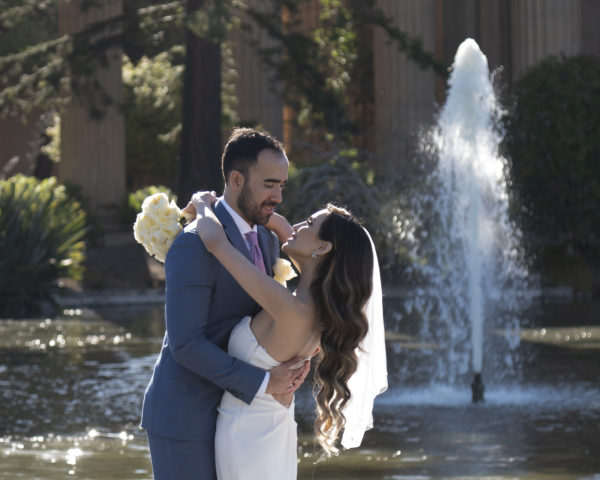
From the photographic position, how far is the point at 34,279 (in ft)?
56.0

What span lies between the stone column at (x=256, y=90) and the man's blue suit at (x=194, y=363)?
71.1 ft

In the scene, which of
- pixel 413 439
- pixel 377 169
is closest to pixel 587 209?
pixel 377 169

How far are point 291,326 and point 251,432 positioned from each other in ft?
1.16

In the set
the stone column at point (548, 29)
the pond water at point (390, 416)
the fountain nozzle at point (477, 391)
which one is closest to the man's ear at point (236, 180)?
the pond water at point (390, 416)

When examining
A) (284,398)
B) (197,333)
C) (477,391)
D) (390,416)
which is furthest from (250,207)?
(477,391)

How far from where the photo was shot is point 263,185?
156 inches

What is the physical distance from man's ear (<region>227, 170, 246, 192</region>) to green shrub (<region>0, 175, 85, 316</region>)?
1330 centimetres

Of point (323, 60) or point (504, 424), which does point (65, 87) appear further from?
point (504, 424)

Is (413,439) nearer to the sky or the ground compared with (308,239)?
nearer to the ground

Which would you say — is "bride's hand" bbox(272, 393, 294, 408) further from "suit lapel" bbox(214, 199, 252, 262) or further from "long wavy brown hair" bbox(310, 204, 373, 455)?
"suit lapel" bbox(214, 199, 252, 262)

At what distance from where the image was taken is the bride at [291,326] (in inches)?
150

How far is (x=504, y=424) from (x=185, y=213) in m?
5.18

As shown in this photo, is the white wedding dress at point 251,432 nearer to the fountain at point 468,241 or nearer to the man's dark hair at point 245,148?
the man's dark hair at point 245,148

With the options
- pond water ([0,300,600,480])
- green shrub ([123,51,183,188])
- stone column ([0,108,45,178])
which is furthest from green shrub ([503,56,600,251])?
stone column ([0,108,45,178])
